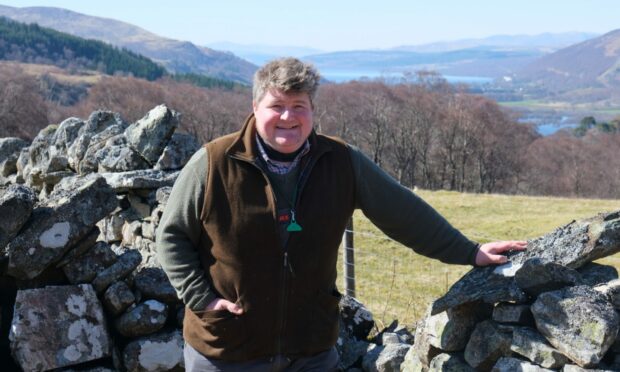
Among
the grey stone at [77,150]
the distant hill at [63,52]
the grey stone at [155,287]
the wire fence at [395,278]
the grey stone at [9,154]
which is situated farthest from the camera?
the distant hill at [63,52]

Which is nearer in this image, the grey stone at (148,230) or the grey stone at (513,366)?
the grey stone at (513,366)

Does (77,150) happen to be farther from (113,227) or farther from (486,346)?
(486,346)

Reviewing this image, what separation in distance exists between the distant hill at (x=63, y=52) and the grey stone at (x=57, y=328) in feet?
485

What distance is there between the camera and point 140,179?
8.05m

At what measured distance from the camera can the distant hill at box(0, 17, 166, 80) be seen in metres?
157

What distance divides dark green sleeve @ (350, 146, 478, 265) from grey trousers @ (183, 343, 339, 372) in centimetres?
85

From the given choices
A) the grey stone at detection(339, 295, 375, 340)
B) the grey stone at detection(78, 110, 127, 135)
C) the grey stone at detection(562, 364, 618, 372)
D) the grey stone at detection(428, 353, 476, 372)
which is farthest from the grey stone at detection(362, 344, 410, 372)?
the grey stone at detection(78, 110, 127, 135)

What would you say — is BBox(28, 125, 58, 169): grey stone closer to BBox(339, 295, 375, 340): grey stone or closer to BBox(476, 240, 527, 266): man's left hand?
BBox(339, 295, 375, 340): grey stone

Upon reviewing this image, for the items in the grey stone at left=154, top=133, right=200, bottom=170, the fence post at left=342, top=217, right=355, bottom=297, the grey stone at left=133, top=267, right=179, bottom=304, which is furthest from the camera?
the fence post at left=342, top=217, right=355, bottom=297

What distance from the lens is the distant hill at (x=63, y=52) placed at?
15662 centimetres

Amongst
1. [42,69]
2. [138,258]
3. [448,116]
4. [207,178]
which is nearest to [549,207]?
[138,258]

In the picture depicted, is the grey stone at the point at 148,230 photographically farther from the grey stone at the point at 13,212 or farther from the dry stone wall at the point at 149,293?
the grey stone at the point at 13,212

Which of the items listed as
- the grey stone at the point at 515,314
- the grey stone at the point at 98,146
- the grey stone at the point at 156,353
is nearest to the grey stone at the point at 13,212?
the grey stone at the point at 156,353

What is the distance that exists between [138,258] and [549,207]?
83.1 ft
